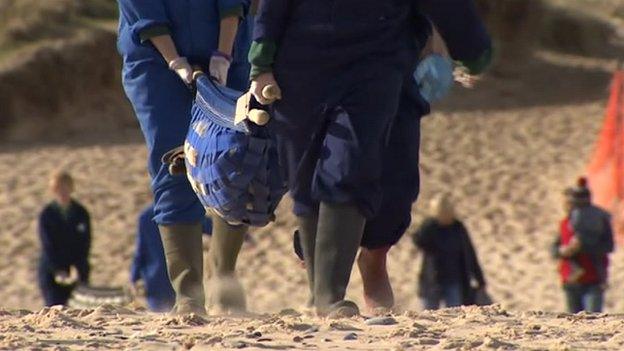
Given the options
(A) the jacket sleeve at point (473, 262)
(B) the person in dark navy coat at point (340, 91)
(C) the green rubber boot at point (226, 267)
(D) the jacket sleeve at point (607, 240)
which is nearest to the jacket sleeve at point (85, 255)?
(A) the jacket sleeve at point (473, 262)

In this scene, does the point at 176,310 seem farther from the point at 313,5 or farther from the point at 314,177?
the point at 313,5

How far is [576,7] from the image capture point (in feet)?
87.2

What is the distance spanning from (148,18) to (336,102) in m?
0.80

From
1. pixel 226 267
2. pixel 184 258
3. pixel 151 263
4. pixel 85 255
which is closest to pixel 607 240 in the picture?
pixel 151 263

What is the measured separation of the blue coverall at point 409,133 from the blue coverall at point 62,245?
18.7 feet

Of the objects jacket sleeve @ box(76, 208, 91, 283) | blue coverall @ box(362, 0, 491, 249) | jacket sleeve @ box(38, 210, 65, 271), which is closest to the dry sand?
blue coverall @ box(362, 0, 491, 249)

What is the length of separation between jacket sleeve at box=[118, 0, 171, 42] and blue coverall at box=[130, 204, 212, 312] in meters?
1.66

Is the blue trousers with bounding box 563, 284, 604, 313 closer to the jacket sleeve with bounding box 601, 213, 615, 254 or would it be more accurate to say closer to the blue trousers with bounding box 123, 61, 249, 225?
the jacket sleeve with bounding box 601, 213, 615, 254

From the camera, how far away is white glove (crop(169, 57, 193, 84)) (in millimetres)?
6199

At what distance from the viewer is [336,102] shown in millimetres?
5836

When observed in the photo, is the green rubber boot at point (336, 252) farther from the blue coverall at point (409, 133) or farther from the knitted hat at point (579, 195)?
the knitted hat at point (579, 195)

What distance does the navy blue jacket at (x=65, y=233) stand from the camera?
11625 millimetres

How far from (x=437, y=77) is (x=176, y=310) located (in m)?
1.15

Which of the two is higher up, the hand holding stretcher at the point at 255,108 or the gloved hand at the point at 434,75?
the gloved hand at the point at 434,75
